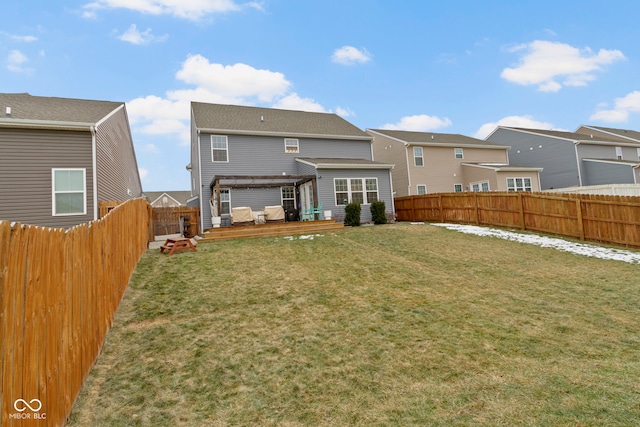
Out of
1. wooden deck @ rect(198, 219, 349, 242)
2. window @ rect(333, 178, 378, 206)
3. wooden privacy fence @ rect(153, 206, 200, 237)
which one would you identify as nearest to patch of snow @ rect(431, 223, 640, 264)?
window @ rect(333, 178, 378, 206)

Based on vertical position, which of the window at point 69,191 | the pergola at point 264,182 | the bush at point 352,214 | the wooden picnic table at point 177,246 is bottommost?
the wooden picnic table at point 177,246

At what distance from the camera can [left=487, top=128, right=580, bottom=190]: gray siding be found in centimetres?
2547

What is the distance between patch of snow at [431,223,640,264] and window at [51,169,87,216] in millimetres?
14950

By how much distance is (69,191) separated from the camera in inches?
429

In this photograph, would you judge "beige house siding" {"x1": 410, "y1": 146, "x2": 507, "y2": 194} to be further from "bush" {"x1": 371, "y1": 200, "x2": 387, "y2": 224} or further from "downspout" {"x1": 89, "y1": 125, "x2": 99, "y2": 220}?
"downspout" {"x1": 89, "y1": 125, "x2": 99, "y2": 220}

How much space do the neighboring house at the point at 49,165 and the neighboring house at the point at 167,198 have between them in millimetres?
39330

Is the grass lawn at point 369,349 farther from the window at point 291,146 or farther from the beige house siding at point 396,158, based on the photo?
the beige house siding at point 396,158

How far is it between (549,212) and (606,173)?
1711cm

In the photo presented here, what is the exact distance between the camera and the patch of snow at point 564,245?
9234 mm

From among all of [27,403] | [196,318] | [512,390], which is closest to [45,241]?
[27,403]

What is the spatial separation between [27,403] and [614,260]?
12375 mm

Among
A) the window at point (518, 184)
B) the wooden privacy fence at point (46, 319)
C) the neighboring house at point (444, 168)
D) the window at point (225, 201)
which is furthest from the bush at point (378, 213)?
the wooden privacy fence at point (46, 319)

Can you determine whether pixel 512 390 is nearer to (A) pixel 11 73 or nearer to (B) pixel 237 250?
(B) pixel 237 250

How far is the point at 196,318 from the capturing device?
4957mm
